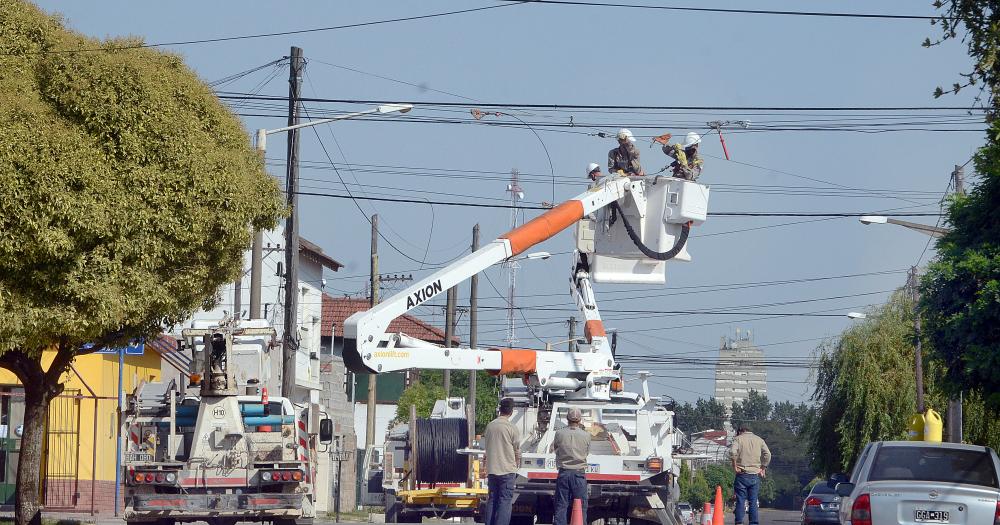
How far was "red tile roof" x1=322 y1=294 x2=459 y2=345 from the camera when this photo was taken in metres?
64.1

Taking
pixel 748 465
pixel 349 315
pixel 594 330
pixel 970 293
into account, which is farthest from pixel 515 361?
pixel 349 315

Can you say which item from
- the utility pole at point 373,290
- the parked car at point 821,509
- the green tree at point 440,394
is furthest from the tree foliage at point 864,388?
the green tree at point 440,394

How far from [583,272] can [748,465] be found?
4.08 m

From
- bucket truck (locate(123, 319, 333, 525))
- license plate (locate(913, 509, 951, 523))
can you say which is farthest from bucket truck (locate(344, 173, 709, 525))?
license plate (locate(913, 509, 951, 523))

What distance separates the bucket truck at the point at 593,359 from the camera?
1795 cm

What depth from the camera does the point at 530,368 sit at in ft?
62.8

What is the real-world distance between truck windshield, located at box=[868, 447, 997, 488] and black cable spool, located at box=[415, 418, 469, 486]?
10875mm

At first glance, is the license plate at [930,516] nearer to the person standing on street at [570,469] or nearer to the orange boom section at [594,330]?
the person standing on street at [570,469]

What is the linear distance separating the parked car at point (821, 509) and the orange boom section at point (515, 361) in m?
10.4

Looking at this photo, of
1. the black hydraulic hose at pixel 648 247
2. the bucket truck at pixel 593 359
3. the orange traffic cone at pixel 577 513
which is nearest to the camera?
the orange traffic cone at pixel 577 513

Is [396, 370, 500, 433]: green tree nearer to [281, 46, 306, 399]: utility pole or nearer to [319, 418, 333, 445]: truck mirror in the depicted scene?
[281, 46, 306, 399]: utility pole

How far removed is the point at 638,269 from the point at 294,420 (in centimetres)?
614

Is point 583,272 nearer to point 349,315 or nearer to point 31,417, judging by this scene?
point 31,417

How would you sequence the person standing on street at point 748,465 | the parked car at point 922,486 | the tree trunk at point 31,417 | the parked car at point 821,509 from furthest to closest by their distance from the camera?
1. the parked car at point 821,509
2. the person standing on street at point 748,465
3. the tree trunk at point 31,417
4. the parked car at point 922,486
